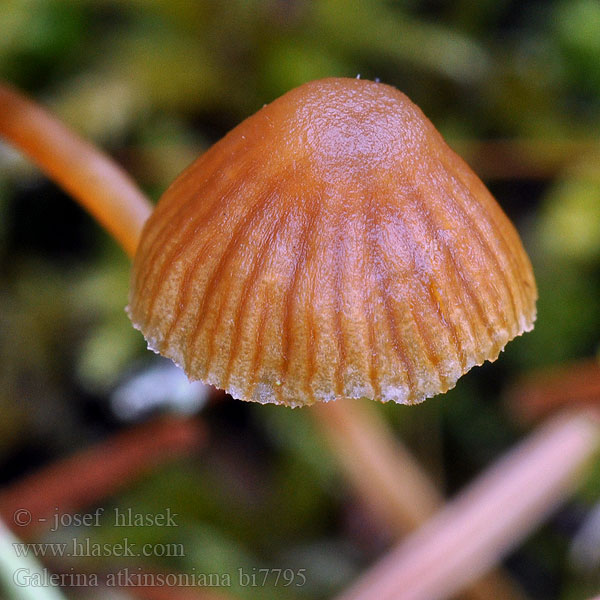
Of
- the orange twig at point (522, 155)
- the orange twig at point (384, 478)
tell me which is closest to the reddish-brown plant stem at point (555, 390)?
the orange twig at point (384, 478)

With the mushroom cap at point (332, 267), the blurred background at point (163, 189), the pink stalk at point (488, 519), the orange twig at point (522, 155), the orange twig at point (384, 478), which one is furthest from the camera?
the orange twig at point (522, 155)

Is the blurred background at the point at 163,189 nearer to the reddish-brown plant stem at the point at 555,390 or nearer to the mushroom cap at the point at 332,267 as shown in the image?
the reddish-brown plant stem at the point at 555,390

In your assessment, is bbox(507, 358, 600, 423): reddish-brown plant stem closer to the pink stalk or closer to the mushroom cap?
the pink stalk

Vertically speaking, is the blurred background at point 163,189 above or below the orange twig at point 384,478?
above

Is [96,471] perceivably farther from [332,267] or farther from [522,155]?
[522,155]

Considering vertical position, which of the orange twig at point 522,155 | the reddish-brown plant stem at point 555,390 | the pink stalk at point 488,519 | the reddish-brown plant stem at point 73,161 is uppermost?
the orange twig at point 522,155

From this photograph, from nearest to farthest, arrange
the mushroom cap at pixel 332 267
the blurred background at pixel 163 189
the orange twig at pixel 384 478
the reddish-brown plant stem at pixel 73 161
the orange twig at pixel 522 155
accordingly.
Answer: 1. the mushroom cap at pixel 332 267
2. the reddish-brown plant stem at pixel 73 161
3. the orange twig at pixel 384 478
4. the blurred background at pixel 163 189
5. the orange twig at pixel 522 155
